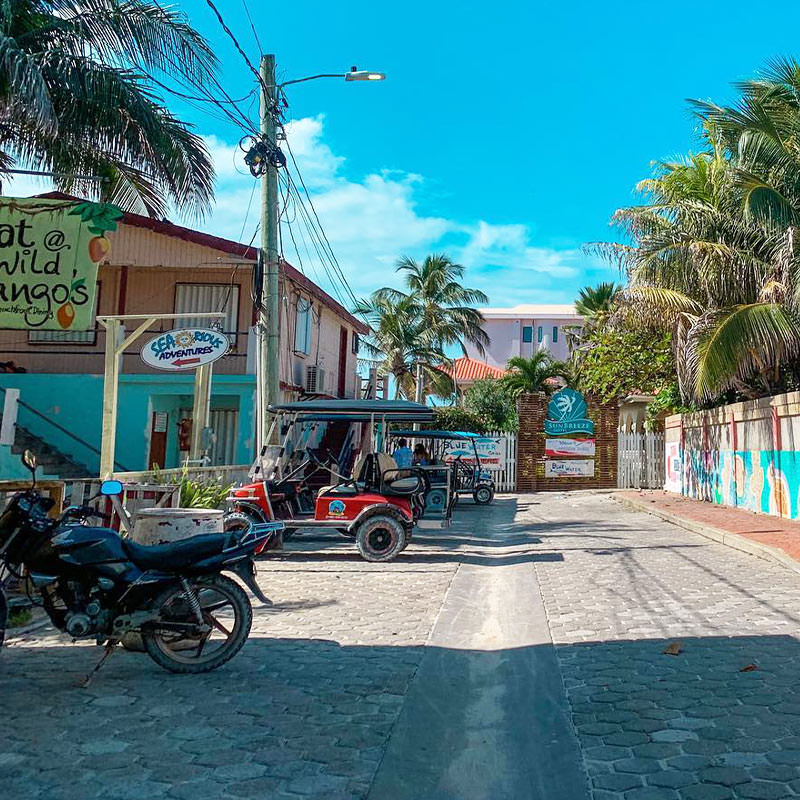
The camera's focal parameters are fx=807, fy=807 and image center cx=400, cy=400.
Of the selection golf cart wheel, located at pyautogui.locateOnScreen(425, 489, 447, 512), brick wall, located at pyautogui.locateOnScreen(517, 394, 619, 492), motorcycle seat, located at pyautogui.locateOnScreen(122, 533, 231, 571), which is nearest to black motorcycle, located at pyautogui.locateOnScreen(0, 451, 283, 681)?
motorcycle seat, located at pyautogui.locateOnScreen(122, 533, 231, 571)

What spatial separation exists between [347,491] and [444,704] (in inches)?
253

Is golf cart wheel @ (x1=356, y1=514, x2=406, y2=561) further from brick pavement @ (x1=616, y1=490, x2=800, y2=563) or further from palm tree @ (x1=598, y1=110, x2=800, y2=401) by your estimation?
palm tree @ (x1=598, y1=110, x2=800, y2=401)

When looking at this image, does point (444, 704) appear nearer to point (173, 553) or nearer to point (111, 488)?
point (173, 553)

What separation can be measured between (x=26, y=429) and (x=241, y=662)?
14.2 meters

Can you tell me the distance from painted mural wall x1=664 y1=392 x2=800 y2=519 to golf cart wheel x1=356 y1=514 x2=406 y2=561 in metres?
8.37

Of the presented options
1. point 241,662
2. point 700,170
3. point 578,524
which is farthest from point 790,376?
point 241,662

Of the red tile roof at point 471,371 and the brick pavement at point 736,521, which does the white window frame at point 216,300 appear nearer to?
the brick pavement at point 736,521

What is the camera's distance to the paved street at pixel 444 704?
3.84 m

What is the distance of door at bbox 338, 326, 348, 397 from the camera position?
27.6 m

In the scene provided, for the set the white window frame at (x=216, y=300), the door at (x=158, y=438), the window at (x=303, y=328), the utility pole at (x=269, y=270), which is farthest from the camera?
the window at (x=303, y=328)

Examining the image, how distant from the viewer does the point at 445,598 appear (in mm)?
8539

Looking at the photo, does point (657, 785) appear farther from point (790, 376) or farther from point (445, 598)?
point (790, 376)

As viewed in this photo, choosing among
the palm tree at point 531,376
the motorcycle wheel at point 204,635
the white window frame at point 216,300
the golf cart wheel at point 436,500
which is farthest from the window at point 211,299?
the palm tree at point 531,376

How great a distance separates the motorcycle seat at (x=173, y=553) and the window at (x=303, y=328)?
16.3m
